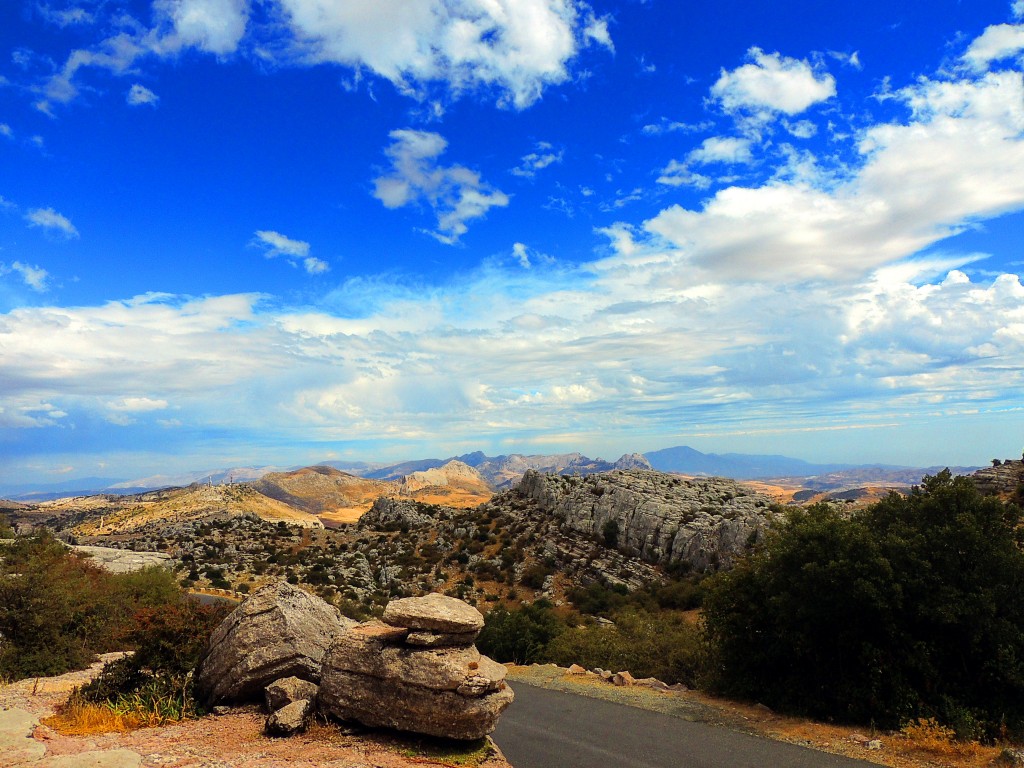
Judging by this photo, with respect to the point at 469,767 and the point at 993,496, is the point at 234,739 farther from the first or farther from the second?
the point at 993,496

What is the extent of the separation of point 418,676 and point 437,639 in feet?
2.67

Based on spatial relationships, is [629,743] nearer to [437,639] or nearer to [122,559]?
[437,639]

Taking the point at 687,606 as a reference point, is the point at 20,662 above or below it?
above

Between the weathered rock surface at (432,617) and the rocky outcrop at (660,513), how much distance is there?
111 ft

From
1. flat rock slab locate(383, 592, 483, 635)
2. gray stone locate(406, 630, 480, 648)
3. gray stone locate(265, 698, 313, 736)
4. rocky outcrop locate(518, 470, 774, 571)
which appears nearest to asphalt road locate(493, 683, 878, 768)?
gray stone locate(406, 630, 480, 648)

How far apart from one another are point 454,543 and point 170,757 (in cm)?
4650

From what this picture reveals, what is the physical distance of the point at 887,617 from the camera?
16094 millimetres

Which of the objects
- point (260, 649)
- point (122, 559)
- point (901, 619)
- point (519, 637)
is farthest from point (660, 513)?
point (122, 559)

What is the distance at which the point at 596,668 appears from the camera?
2309 cm

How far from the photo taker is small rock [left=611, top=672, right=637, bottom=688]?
2071 centimetres

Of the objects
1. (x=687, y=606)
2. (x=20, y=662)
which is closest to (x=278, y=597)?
(x=20, y=662)

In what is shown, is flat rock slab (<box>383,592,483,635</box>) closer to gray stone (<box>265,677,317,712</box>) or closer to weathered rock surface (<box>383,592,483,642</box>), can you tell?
weathered rock surface (<box>383,592,483,642</box>)

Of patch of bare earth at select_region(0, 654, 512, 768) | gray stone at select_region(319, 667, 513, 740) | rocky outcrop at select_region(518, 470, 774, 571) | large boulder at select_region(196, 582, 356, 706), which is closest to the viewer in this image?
patch of bare earth at select_region(0, 654, 512, 768)

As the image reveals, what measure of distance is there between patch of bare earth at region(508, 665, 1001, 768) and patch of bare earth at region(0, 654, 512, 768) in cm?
776
